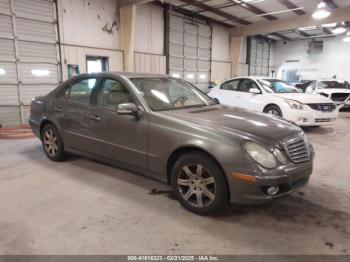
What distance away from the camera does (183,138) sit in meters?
2.61

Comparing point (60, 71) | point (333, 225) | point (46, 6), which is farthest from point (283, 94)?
point (46, 6)

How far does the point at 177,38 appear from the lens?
1201cm

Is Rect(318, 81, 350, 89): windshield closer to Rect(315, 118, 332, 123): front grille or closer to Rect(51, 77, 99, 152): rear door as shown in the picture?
Rect(315, 118, 332, 123): front grille

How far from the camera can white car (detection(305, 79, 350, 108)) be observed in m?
11.0

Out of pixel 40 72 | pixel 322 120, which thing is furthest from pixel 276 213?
pixel 40 72

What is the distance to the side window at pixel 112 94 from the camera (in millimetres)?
3205

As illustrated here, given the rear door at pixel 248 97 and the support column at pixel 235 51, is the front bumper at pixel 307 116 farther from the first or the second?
the support column at pixel 235 51

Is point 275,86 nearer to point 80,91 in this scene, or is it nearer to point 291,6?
point 80,91

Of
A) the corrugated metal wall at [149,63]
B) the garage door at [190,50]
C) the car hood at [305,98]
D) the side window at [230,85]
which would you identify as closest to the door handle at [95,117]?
the car hood at [305,98]

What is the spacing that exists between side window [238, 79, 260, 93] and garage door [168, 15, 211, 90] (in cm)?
486

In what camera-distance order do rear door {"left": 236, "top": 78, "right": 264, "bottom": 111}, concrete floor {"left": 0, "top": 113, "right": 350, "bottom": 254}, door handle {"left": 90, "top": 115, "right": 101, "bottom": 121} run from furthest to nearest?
rear door {"left": 236, "top": 78, "right": 264, "bottom": 111}, door handle {"left": 90, "top": 115, "right": 101, "bottom": 121}, concrete floor {"left": 0, "top": 113, "right": 350, "bottom": 254}

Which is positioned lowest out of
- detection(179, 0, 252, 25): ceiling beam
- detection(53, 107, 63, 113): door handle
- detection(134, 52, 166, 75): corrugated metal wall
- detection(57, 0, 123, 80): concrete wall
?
detection(53, 107, 63, 113): door handle

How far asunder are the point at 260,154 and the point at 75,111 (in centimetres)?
250

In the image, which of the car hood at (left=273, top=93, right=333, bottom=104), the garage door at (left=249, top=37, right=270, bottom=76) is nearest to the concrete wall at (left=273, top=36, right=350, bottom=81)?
the garage door at (left=249, top=37, right=270, bottom=76)
